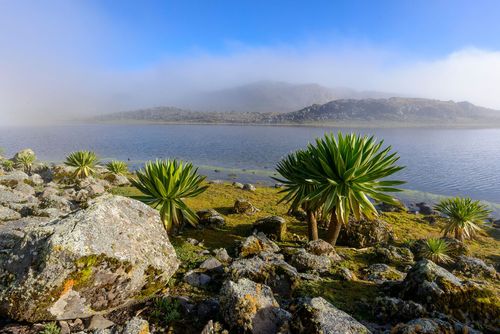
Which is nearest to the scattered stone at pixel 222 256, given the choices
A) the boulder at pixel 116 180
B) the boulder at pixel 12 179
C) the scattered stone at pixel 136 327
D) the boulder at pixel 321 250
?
the boulder at pixel 321 250

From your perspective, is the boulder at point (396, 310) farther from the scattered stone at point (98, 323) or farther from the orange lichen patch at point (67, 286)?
the orange lichen patch at point (67, 286)

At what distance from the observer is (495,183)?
42281 mm

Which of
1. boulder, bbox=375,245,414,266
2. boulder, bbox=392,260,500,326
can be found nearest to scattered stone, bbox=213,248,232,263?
boulder, bbox=392,260,500,326

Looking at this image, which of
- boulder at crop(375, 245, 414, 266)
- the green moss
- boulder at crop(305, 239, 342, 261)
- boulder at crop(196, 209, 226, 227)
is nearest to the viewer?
the green moss

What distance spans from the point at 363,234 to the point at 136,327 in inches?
449

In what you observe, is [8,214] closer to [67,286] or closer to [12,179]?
[67,286]

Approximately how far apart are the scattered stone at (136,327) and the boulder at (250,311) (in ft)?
4.29

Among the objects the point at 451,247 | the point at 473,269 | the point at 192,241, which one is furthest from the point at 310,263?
the point at 451,247

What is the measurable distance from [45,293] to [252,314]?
341 cm

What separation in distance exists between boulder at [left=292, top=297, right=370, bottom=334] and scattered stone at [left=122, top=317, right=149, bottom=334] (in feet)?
7.88

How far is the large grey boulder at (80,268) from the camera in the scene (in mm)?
4824

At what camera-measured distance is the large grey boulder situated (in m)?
4.82

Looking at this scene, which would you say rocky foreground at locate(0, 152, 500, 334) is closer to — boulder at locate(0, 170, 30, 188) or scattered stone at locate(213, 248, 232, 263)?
scattered stone at locate(213, 248, 232, 263)

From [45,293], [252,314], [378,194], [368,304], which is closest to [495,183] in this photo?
[378,194]
